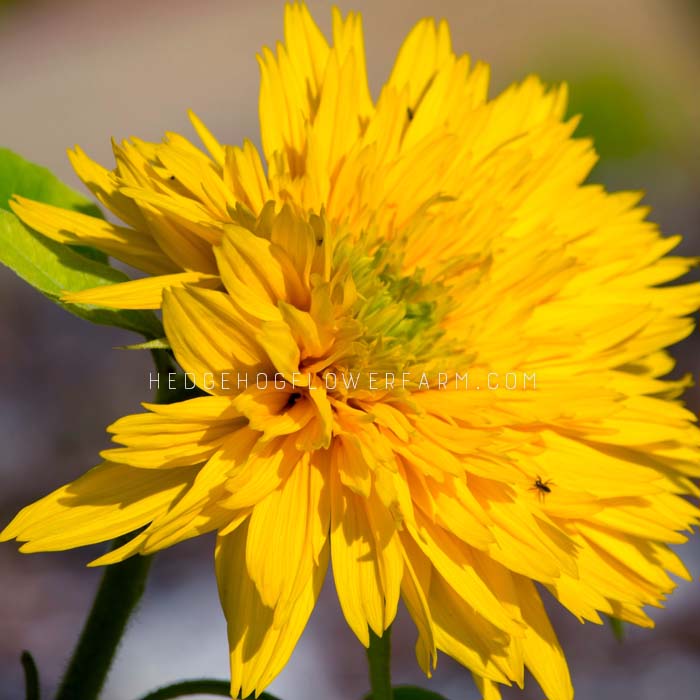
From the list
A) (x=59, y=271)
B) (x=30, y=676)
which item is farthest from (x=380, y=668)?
(x=59, y=271)

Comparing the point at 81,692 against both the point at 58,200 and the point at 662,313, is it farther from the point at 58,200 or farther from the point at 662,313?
the point at 662,313

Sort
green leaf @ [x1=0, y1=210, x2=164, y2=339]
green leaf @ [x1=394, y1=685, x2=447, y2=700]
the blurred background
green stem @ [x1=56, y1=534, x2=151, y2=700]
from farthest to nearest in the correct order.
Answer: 1. the blurred background
2. green leaf @ [x1=394, y1=685, x2=447, y2=700]
3. green stem @ [x1=56, y1=534, x2=151, y2=700]
4. green leaf @ [x1=0, y1=210, x2=164, y2=339]

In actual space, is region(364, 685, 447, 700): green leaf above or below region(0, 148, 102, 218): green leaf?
below

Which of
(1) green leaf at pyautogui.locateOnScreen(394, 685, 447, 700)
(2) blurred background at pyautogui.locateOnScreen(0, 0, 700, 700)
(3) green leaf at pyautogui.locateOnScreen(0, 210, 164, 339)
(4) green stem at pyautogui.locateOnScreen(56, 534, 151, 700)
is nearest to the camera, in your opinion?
(3) green leaf at pyautogui.locateOnScreen(0, 210, 164, 339)

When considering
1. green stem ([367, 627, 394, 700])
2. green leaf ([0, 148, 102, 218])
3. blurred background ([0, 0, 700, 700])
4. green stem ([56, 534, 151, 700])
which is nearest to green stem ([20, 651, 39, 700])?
green stem ([56, 534, 151, 700])

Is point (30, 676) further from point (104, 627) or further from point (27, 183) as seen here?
point (27, 183)

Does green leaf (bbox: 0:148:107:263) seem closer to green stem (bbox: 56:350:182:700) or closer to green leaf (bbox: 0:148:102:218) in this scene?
green leaf (bbox: 0:148:102:218)

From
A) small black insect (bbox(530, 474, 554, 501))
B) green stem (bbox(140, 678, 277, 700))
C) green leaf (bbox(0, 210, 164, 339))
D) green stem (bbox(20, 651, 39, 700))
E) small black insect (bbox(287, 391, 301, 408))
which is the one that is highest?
green leaf (bbox(0, 210, 164, 339))

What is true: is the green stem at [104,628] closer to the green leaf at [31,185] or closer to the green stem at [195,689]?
A: the green stem at [195,689]
